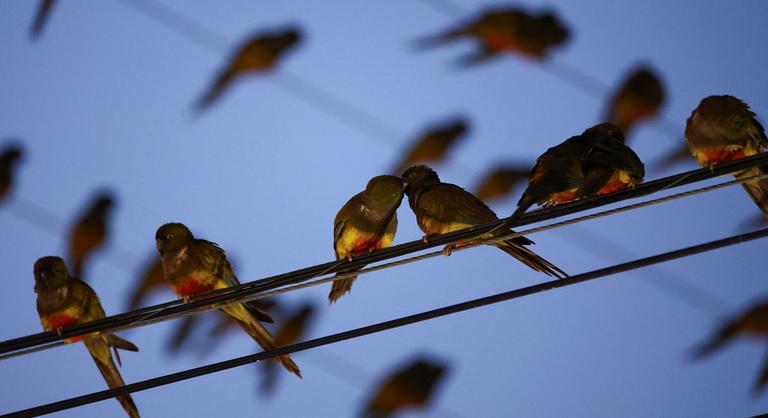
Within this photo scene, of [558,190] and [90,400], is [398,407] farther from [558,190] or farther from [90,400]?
[90,400]

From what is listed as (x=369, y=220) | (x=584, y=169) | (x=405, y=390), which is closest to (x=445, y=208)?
(x=369, y=220)

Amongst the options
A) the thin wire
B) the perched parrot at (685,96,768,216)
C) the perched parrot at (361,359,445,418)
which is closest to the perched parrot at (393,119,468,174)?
the perched parrot at (361,359,445,418)

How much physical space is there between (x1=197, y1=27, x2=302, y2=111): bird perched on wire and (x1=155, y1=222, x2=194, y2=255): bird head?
132 inches

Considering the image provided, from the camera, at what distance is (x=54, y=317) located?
5.42 metres

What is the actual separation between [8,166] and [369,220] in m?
4.91

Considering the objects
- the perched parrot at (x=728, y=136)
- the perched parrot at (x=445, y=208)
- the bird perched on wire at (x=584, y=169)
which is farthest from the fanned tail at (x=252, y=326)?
the perched parrot at (x=728, y=136)

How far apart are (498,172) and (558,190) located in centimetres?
303

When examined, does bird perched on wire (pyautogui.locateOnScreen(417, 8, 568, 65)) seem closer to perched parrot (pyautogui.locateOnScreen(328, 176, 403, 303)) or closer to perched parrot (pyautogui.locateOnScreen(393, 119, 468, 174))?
perched parrot (pyautogui.locateOnScreen(393, 119, 468, 174))

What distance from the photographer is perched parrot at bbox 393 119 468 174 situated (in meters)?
7.89

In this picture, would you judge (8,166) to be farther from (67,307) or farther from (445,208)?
(445,208)

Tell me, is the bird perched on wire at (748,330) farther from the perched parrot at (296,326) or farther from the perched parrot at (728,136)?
the perched parrot at (296,326)

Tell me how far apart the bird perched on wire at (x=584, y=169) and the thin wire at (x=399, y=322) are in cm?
82

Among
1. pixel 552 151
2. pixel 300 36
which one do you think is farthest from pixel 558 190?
pixel 300 36

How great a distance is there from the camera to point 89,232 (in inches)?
284
